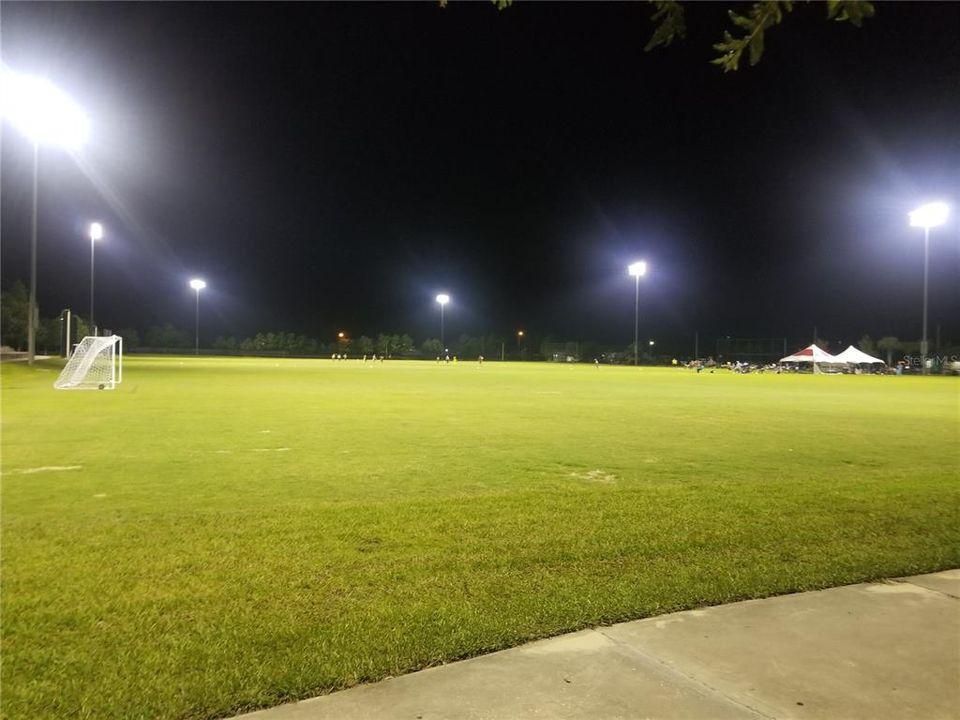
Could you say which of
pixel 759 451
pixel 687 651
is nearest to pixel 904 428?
pixel 759 451

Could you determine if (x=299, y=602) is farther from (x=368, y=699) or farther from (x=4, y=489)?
(x=4, y=489)

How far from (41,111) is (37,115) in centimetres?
38

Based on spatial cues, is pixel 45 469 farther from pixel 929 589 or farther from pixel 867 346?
pixel 867 346

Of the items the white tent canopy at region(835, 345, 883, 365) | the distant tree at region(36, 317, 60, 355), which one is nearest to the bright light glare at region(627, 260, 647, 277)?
the white tent canopy at region(835, 345, 883, 365)

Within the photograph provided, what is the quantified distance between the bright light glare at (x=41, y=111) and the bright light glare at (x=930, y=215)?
185 ft

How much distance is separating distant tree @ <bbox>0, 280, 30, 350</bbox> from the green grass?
82.4 metres

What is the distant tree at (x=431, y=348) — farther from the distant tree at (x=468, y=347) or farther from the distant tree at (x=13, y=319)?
the distant tree at (x=13, y=319)

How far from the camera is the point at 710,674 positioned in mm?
3502

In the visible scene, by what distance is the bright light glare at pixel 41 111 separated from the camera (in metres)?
27.4

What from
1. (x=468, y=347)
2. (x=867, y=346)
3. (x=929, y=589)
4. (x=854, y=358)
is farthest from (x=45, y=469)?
(x=468, y=347)

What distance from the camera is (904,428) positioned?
53.0ft

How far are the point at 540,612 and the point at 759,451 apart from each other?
29.1 feet

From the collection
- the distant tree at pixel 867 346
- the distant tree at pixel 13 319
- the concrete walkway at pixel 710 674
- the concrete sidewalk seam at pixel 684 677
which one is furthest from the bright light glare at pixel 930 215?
the distant tree at pixel 13 319

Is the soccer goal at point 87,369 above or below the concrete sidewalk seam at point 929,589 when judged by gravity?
above
